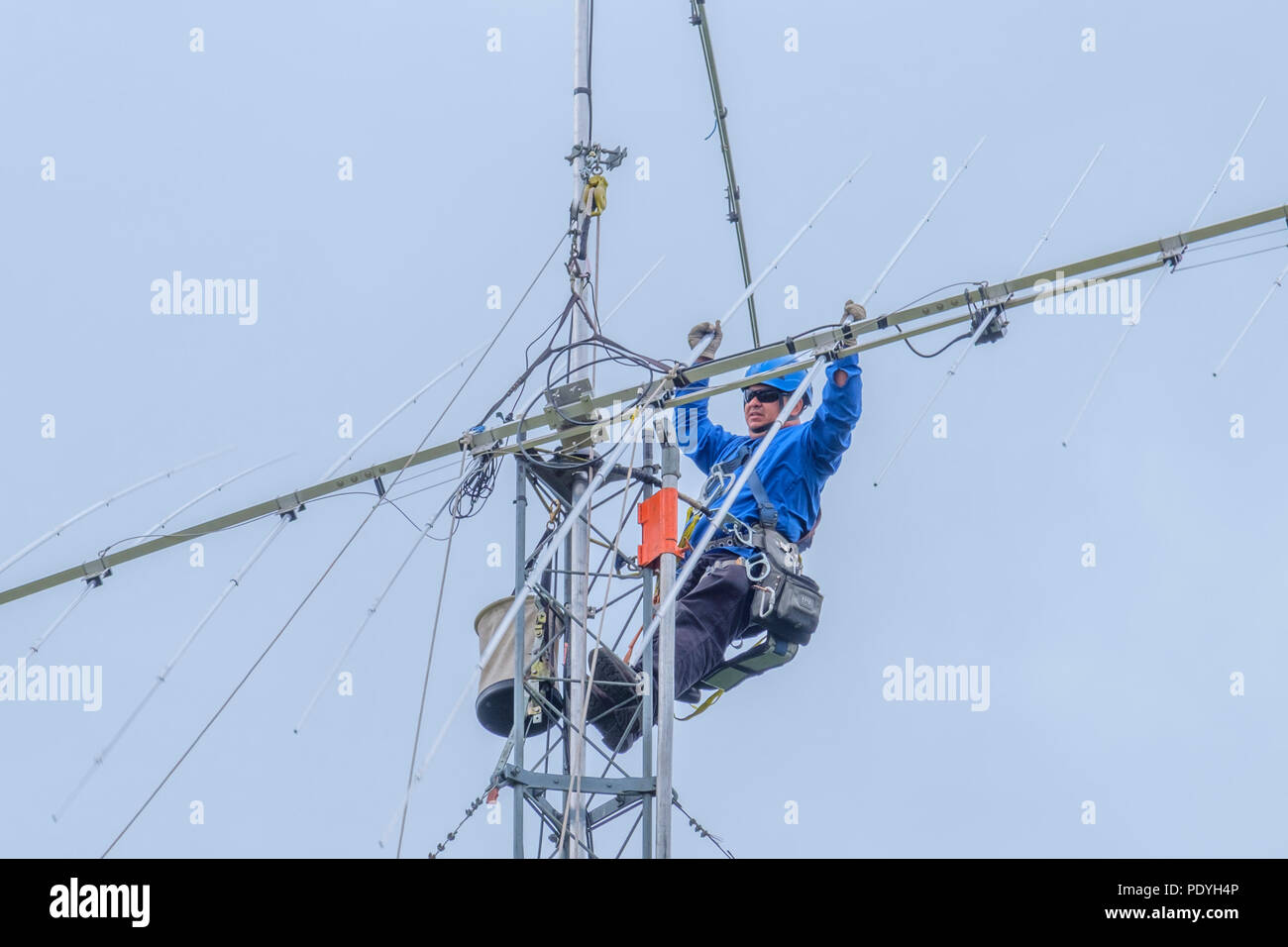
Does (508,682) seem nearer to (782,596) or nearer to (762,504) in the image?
(782,596)

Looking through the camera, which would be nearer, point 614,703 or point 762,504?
point 614,703

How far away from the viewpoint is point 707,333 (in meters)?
17.9

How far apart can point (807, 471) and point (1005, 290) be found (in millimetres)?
3962

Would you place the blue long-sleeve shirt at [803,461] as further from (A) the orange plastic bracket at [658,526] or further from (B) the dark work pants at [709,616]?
(A) the orange plastic bracket at [658,526]

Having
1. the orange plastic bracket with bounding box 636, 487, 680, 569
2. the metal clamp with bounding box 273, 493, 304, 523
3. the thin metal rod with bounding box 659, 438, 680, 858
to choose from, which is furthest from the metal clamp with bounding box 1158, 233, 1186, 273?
the metal clamp with bounding box 273, 493, 304, 523

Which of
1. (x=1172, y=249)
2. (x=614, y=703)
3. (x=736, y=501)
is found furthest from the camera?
(x=736, y=501)

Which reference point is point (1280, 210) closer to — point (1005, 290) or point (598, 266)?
point (1005, 290)

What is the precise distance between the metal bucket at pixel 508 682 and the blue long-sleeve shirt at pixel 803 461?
1878mm

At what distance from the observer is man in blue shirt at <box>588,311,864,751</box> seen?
1636cm

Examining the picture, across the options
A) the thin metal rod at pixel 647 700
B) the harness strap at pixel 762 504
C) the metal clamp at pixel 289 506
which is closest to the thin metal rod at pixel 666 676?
the thin metal rod at pixel 647 700

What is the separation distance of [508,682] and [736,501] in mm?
3060

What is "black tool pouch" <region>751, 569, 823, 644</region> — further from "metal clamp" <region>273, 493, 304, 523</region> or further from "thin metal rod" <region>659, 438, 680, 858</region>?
"metal clamp" <region>273, 493, 304, 523</region>

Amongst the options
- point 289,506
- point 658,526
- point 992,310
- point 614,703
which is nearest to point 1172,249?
point 992,310

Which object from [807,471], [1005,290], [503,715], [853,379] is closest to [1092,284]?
[1005,290]
